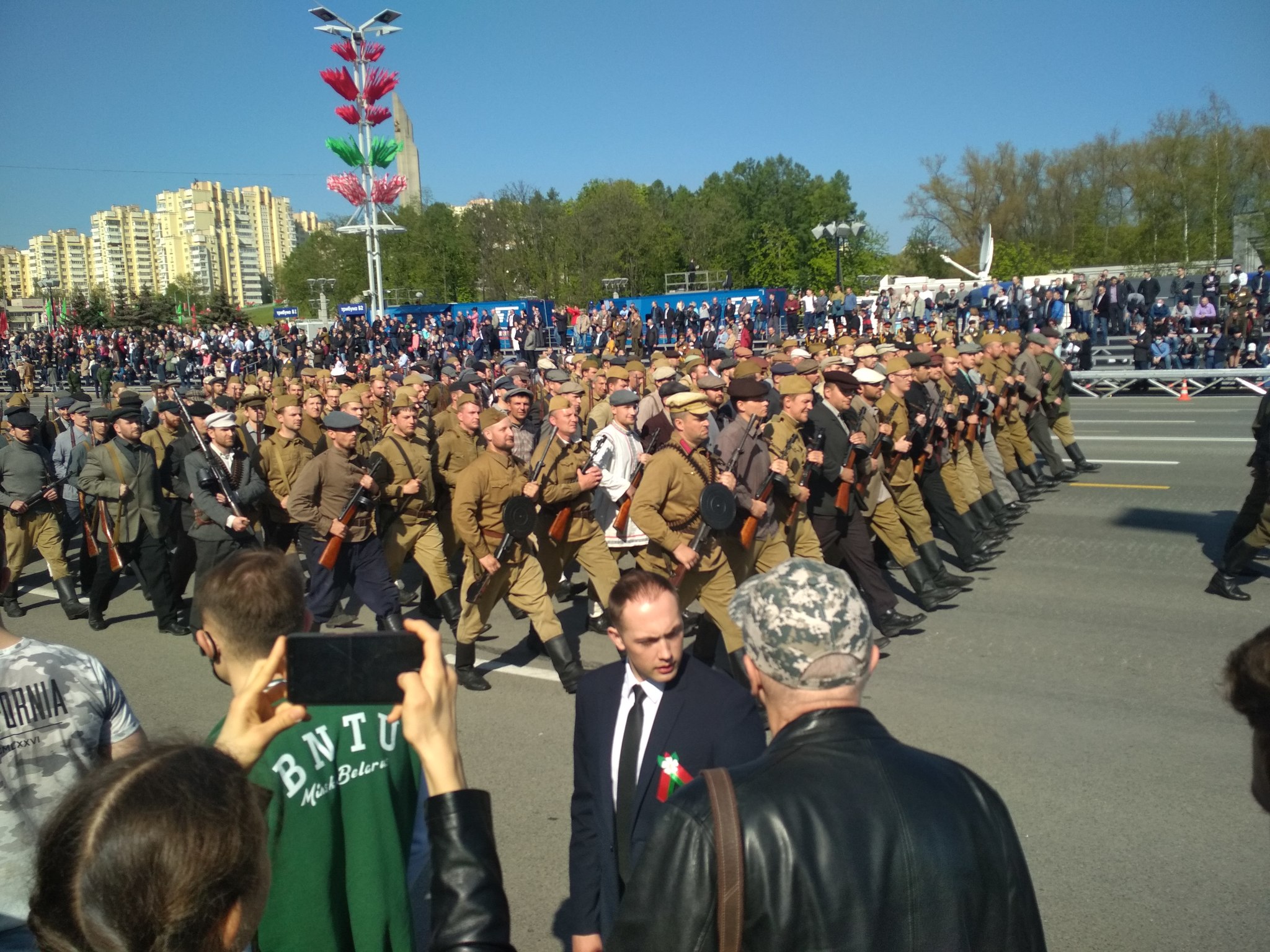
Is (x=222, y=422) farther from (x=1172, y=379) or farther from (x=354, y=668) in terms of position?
(x=1172, y=379)

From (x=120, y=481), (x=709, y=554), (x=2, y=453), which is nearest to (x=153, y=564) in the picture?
(x=120, y=481)

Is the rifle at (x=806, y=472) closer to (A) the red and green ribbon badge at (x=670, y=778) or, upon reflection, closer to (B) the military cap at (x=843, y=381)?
(B) the military cap at (x=843, y=381)

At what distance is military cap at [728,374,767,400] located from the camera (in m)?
7.32

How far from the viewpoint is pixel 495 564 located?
6.96 metres

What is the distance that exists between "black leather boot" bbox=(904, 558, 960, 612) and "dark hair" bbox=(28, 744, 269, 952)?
7.55 m

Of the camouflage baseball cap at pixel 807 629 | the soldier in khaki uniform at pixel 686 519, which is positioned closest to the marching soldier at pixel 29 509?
the soldier in khaki uniform at pixel 686 519

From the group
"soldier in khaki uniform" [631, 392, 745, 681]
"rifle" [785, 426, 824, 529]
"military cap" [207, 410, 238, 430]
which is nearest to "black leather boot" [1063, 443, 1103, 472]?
"rifle" [785, 426, 824, 529]

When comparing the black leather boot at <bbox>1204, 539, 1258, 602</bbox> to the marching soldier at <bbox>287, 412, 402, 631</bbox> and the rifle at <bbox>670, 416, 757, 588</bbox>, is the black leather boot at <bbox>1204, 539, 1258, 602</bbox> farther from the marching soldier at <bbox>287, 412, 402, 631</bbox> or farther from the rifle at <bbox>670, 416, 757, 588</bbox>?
the marching soldier at <bbox>287, 412, 402, 631</bbox>

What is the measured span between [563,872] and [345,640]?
11.1 ft

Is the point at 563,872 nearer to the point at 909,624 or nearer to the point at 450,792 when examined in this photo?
the point at 450,792

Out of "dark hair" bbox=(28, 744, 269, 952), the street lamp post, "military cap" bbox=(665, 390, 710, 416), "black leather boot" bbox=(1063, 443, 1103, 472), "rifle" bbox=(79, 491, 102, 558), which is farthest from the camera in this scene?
the street lamp post

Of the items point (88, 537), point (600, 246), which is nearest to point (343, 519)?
point (88, 537)

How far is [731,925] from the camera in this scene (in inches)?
72.6

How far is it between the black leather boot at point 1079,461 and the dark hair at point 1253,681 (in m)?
12.2
